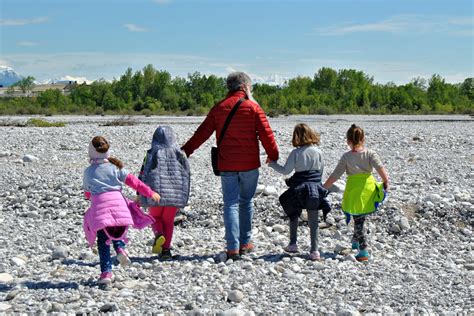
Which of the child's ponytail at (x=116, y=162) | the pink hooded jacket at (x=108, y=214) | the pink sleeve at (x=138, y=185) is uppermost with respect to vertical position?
the child's ponytail at (x=116, y=162)

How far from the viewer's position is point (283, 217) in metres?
9.70

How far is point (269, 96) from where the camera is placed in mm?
66312

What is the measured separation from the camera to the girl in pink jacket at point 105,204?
6449 millimetres

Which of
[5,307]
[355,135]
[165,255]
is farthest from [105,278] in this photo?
[355,135]

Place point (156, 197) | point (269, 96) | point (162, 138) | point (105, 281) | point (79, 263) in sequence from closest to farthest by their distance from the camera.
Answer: point (105, 281)
point (156, 197)
point (162, 138)
point (79, 263)
point (269, 96)

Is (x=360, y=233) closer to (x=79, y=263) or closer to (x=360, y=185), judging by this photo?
(x=360, y=185)

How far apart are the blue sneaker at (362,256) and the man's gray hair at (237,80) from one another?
226 centimetres

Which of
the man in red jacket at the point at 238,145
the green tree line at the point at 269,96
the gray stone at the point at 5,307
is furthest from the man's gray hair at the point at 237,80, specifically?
the green tree line at the point at 269,96

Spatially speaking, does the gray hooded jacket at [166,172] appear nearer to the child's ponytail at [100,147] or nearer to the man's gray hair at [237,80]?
the child's ponytail at [100,147]

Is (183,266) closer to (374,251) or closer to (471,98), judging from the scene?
(374,251)

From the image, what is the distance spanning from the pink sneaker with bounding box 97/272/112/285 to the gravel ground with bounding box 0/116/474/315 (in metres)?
0.10

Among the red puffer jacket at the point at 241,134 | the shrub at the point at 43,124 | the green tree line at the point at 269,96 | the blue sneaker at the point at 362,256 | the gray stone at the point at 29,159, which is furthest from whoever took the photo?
the green tree line at the point at 269,96

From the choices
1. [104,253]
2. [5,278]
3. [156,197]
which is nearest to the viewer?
[104,253]

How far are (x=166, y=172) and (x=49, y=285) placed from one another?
1.69 meters
